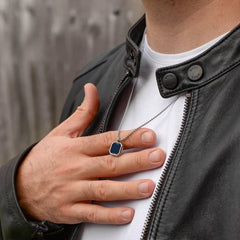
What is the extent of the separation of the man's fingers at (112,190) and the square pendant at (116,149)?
61mm

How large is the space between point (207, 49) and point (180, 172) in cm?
25

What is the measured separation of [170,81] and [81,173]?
11.3 inches

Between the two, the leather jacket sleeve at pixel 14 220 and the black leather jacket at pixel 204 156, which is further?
the leather jacket sleeve at pixel 14 220

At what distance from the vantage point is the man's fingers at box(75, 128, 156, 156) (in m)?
0.83

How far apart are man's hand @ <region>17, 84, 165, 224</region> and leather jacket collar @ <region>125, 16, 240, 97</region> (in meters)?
0.11

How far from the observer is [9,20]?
191cm

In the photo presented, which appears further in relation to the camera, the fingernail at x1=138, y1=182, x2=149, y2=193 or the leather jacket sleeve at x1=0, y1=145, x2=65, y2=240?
the leather jacket sleeve at x1=0, y1=145, x2=65, y2=240

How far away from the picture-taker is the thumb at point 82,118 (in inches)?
39.6

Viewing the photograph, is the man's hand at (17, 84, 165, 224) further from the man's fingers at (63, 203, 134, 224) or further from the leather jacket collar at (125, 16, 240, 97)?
the leather jacket collar at (125, 16, 240, 97)

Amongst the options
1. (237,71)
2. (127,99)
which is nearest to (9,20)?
(127,99)

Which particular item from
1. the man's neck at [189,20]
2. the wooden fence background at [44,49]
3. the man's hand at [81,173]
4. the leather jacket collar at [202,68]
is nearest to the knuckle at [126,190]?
the man's hand at [81,173]

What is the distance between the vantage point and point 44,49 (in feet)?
6.27

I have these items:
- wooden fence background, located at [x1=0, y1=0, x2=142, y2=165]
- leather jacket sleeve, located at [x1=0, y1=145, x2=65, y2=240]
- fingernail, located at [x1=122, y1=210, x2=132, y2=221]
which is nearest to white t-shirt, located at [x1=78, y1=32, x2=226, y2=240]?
fingernail, located at [x1=122, y1=210, x2=132, y2=221]

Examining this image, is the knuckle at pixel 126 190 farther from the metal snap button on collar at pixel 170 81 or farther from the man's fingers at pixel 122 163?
the metal snap button on collar at pixel 170 81
